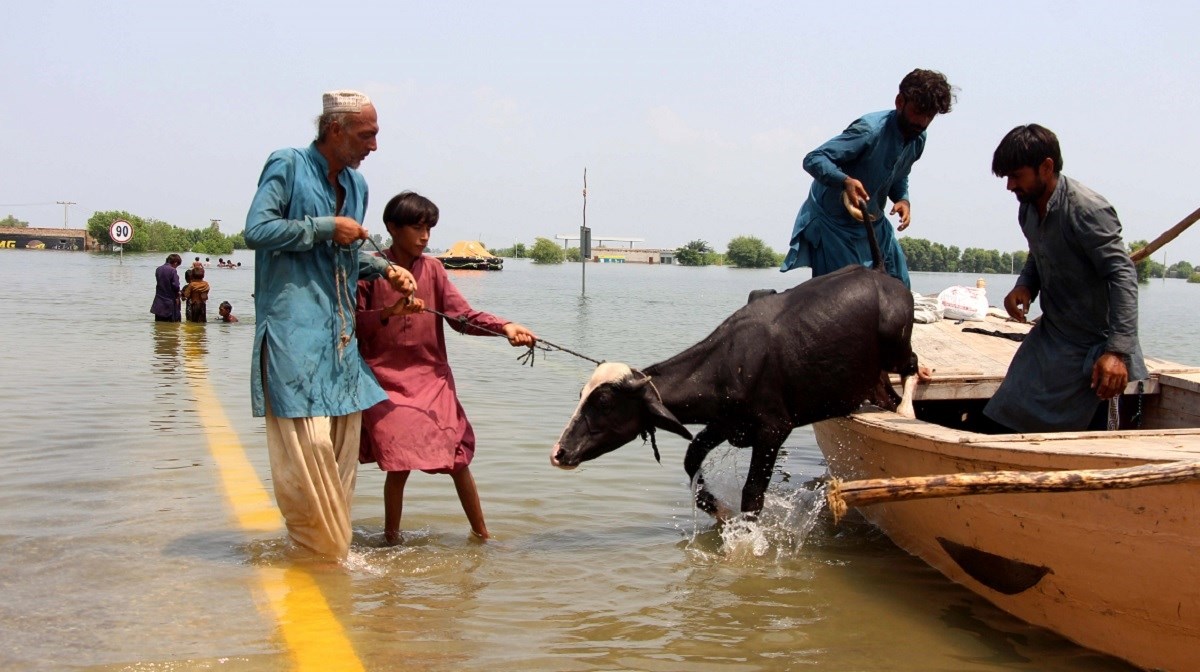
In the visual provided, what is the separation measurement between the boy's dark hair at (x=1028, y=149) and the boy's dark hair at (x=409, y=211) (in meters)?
2.69

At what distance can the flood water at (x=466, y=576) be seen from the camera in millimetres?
4074

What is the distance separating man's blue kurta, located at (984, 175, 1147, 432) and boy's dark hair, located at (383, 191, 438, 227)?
289 centimetres

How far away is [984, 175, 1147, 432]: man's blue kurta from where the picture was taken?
4.65 metres

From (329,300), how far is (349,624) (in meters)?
1.38

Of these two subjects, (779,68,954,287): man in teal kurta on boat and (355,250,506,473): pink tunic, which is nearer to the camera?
(355,250,506,473): pink tunic

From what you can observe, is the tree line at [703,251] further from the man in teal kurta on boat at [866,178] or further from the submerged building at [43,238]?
the man in teal kurta on boat at [866,178]

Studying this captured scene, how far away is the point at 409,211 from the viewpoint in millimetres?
5082

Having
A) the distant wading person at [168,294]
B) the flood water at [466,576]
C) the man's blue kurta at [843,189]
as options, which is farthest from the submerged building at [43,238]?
the man's blue kurta at [843,189]

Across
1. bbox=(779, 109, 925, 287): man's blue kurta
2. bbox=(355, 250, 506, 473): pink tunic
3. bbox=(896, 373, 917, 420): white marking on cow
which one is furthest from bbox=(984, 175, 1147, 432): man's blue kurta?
bbox=(355, 250, 506, 473): pink tunic

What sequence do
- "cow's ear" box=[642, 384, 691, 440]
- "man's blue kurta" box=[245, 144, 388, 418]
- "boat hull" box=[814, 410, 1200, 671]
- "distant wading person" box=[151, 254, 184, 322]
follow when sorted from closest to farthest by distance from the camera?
"boat hull" box=[814, 410, 1200, 671]
"man's blue kurta" box=[245, 144, 388, 418]
"cow's ear" box=[642, 384, 691, 440]
"distant wading person" box=[151, 254, 184, 322]

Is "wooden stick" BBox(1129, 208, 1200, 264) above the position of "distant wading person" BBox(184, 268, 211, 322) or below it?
above

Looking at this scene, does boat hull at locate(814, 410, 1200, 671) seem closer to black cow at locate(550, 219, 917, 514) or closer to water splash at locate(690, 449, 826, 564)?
black cow at locate(550, 219, 917, 514)

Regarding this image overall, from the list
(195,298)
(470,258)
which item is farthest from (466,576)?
(470,258)

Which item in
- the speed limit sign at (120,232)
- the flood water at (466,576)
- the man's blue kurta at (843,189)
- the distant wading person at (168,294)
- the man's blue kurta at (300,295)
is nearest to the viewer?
the flood water at (466,576)
